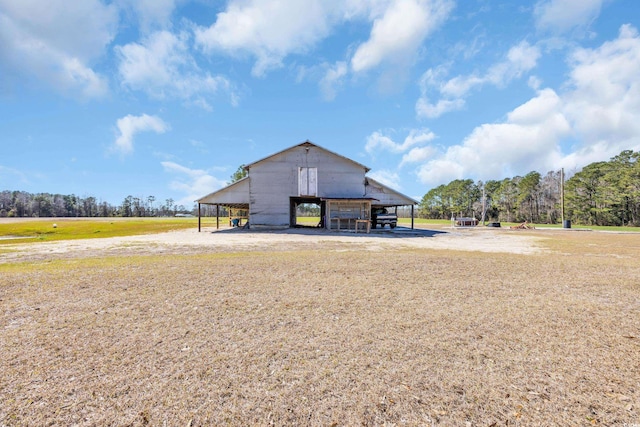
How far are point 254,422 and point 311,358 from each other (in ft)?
3.49

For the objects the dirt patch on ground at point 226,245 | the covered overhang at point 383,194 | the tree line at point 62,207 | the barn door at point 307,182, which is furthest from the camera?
the tree line at point 62,207

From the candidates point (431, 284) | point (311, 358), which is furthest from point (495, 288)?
point (311, 358)

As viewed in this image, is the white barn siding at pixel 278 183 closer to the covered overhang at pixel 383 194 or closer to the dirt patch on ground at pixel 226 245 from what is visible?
the covered overhang at pixel 383 194

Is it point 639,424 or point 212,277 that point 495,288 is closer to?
point 639,424

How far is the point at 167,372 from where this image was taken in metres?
2.90

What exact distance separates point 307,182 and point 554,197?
61489 millimetres

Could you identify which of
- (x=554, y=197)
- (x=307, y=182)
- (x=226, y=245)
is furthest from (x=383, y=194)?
(x=554, y=197)

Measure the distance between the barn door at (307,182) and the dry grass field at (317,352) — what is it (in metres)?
18.6

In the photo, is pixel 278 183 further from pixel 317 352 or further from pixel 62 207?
pixel 62 207

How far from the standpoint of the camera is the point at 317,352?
10.9 feet

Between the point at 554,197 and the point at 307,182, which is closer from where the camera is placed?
the point at 307,182

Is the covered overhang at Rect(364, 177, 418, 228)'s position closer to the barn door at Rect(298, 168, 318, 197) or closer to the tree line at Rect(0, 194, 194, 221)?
the barn door at Rect(298, 168, 318, 197)

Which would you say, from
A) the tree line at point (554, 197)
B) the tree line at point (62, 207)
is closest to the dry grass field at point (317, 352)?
the tree line at point (554, 197)

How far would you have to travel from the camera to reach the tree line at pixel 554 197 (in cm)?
4447
